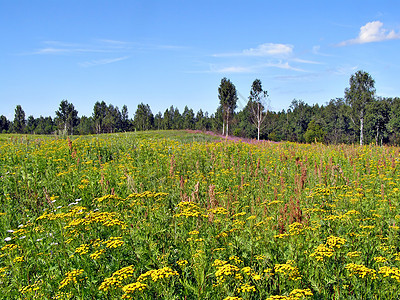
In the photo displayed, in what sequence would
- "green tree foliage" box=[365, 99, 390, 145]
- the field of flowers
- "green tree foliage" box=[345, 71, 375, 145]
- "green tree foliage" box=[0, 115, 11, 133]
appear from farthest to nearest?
"green tree foliage" box=[0, 115, 11, 133], "green tree foliage" box=[365, 99, 390, 145], "green tree foliage" box=[345, 71, 375, 145], the field of flowers

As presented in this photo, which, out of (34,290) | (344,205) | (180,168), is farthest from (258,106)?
(34,290)

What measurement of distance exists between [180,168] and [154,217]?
5.08m

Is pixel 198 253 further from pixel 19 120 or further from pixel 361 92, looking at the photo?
pixel 19 120

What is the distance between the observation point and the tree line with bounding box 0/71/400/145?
184ft

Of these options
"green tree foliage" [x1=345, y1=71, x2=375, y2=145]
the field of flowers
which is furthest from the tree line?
the field of flowers

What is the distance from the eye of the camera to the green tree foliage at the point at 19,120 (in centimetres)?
9899

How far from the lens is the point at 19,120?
10200 centimetres

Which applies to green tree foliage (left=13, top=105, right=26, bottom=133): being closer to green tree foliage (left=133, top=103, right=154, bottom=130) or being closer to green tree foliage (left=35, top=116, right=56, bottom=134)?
green tree foliage (left=35, top=116, right=56, bottom=134)

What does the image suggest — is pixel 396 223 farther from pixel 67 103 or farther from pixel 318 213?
pixel 67 103

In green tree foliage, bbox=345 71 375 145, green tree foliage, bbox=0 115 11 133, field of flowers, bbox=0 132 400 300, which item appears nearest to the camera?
field of flowers, bbox=0 132 400 300

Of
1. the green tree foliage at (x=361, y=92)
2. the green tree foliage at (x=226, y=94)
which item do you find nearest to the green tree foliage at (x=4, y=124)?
the green tree foliage at (x=226, y=94)

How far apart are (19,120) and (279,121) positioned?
9760cm

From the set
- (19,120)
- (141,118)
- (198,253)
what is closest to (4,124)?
(19,120)

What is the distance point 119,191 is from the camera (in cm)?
653
